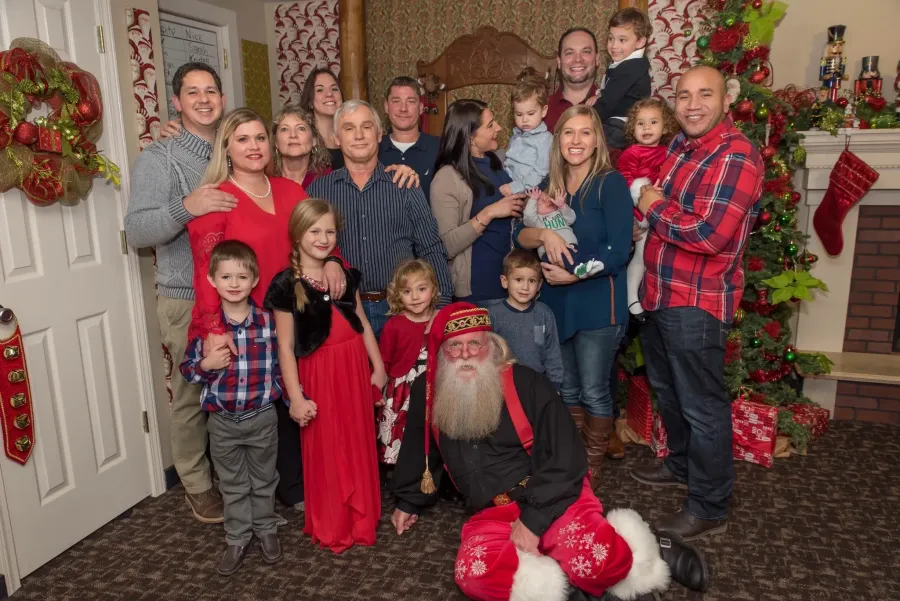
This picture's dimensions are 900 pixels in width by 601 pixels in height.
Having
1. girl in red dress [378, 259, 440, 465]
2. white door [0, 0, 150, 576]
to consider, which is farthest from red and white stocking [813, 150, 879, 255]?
white door [0, 0, 150, 576]

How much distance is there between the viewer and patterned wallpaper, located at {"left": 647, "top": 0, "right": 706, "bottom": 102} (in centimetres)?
453

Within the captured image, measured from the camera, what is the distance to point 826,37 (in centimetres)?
405

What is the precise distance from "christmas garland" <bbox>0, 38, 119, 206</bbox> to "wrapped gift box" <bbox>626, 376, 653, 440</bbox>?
9.69 feet

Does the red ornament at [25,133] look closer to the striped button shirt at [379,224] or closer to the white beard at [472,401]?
the striped button shirt at [379,224]

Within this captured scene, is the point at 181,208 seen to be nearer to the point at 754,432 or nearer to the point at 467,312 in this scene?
the point at 467,312

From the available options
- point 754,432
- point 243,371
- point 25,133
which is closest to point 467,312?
point 243,371

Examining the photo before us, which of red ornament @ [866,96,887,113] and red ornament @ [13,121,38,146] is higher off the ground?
red ornament @ [866,96,887,113]

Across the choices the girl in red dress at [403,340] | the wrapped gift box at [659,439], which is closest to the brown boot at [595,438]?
the wrapped gift box at [659,439]

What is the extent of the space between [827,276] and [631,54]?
6.91ft

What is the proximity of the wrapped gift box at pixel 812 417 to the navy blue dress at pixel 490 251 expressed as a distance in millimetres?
1968

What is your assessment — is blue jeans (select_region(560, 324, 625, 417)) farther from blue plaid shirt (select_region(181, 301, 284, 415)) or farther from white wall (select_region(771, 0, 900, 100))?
white wall (select_region(771, 0, 900, 100))

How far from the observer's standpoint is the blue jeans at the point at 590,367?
2926 mm

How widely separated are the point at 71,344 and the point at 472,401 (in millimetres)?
1768

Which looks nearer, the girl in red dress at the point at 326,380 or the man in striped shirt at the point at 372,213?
the girl in red dress at the point at 326,380
